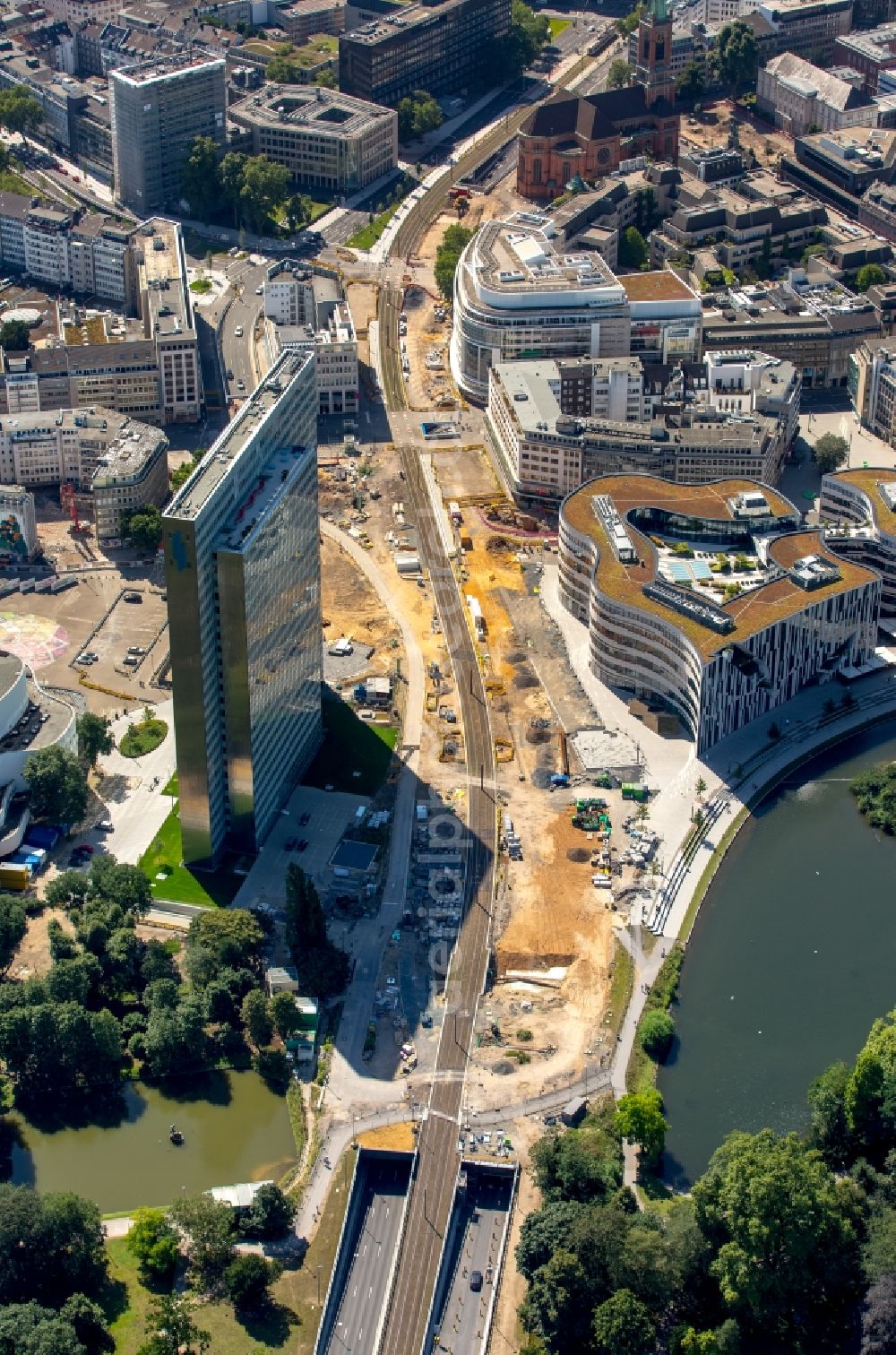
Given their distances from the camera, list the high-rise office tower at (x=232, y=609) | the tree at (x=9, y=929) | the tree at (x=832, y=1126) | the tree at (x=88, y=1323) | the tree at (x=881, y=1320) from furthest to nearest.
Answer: the tree at (x=9, y=929), the high-rise office tower at (x=232, y=609), the tree at (x=832, y=1126), the tree at (x=88, y=1323), the tree at (x=881, y=1320)

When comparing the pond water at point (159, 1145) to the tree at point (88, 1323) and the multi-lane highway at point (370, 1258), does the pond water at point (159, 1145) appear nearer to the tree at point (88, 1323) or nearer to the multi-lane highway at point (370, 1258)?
the multi-lane highway at point (370, 1258)

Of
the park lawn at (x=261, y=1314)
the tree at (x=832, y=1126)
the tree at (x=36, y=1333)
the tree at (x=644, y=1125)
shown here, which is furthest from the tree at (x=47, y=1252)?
the tree at (x=832, y=1126)

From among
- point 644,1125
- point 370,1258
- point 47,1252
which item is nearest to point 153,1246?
point 47,1252

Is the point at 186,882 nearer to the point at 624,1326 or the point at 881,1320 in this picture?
the point at 624,1326

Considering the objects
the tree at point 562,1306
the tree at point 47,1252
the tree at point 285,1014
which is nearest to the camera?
the tree at point 562,1306

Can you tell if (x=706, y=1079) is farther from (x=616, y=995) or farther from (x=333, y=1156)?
(x=333, y=1156)

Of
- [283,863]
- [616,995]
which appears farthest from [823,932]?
[283,863]
